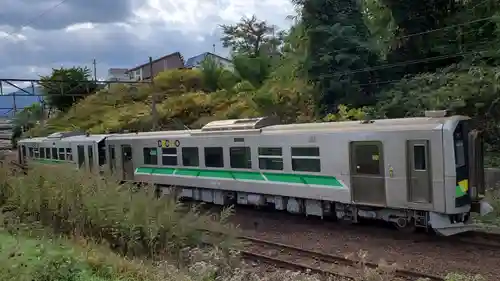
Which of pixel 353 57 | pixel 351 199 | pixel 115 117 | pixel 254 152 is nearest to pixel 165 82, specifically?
pixel 115 117

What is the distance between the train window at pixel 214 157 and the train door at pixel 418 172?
6489mm

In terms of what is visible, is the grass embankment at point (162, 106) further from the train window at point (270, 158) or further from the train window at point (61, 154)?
the train window at point (270, 158)

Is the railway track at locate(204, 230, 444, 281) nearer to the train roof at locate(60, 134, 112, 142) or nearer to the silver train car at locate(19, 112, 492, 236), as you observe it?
the silver train car at locate(19, 112, 492, 236)

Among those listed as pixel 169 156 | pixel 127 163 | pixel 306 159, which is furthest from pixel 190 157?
pixel 306 159

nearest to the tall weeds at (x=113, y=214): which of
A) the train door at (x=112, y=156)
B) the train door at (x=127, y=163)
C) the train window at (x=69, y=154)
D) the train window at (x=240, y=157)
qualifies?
the train window at (x=240, y=157)

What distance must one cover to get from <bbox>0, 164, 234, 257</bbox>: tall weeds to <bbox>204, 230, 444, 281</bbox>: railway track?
0.72 m

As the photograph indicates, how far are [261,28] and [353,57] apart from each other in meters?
25.8

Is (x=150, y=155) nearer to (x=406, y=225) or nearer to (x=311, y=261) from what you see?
(x=311, y=261)

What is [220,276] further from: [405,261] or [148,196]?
[405,261]

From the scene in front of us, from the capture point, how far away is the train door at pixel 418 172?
1148cm

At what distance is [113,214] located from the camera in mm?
9680

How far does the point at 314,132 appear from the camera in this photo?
1380 centimetres

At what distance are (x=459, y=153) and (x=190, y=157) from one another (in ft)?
29.6

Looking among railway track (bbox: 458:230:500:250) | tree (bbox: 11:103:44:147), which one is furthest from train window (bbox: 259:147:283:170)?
tree (bbox: 11:103:44:147)
